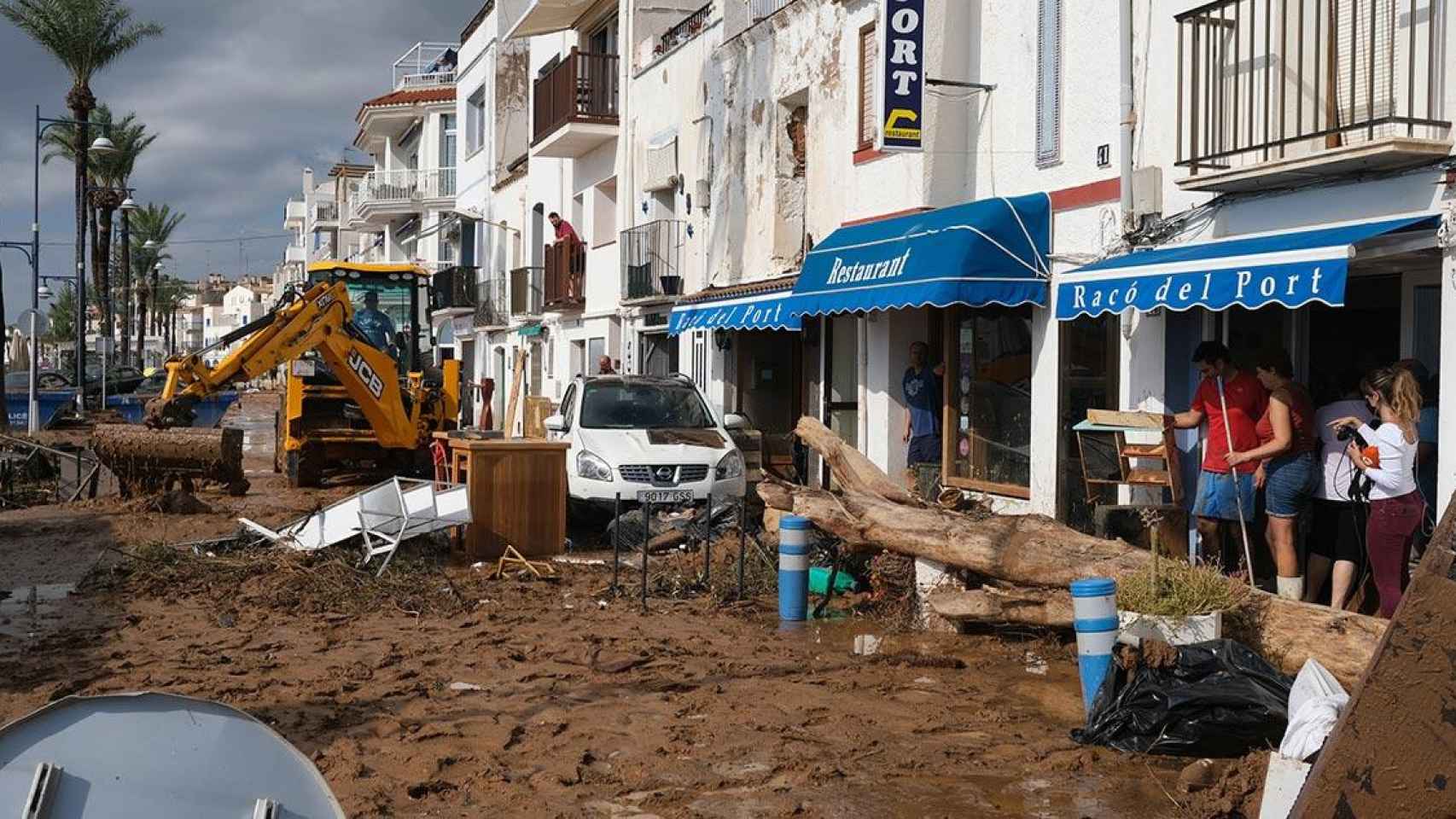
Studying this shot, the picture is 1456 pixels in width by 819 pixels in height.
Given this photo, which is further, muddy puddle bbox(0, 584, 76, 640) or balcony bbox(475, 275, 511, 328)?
balcony bbox(475, 275, 511, 328)

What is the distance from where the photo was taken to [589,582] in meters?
12.3

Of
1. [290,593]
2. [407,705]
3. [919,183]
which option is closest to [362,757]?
[407,705]

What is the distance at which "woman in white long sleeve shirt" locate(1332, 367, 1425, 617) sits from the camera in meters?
8.42

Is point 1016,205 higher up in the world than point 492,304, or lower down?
lower down

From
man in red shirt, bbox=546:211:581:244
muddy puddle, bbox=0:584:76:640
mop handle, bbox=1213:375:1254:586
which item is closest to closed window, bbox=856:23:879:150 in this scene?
mop handle, bbox=1213:375:1254:586

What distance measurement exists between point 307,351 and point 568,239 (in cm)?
977

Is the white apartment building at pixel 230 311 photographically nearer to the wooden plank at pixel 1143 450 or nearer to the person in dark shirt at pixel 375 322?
the person in dark shirt at pixel 375 322

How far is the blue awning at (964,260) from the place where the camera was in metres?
13.0

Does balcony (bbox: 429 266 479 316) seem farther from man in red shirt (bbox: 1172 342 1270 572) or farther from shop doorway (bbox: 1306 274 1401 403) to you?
man in red shirt (bbox: 1172 342 1270 572)

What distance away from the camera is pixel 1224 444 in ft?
33.0

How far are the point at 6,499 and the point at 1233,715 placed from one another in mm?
16328

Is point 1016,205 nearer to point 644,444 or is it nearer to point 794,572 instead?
point 644,444

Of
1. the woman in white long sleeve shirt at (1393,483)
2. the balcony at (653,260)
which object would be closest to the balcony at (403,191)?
the balcony at (653,260)

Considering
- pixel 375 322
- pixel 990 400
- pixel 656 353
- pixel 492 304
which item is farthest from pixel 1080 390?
pixel 492 304
